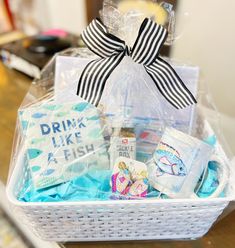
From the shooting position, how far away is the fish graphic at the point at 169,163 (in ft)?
1.44

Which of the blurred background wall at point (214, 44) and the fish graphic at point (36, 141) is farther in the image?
the blurred background wall at point (214, 44)

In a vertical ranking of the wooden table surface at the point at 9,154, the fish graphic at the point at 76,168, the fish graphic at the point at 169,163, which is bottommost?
the wooden table surface at the point at 9,154

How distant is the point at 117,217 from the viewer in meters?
0.42

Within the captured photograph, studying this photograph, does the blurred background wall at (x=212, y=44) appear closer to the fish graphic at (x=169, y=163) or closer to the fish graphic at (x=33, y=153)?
the fish graphic at (x=169, y=163)

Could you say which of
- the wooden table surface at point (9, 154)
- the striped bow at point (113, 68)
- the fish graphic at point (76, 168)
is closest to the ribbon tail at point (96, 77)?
the striped bow at point (113, 68)

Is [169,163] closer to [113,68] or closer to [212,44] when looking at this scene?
[113,68]

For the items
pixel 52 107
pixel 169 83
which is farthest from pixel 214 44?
pixel 52 107

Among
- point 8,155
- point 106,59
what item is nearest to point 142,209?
point 106,59

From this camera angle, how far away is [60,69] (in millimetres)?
563

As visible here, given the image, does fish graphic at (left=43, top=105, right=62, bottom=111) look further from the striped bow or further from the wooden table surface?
the wooden table surface

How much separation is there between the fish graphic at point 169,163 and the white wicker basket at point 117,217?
1.9 inches

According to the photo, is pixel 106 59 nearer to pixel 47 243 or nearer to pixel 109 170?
pixel 109 170

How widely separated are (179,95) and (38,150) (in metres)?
0.24

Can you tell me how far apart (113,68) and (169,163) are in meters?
0.17
